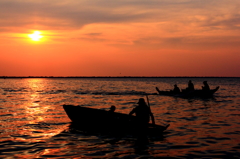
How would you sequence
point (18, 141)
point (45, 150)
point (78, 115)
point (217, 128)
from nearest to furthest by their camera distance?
point (45, 150), point (18, 141), point (217, 128), point (78, 115)

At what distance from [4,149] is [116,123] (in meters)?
6.75

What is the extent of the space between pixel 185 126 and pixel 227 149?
18.2ft

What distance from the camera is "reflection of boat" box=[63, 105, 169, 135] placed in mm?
15742

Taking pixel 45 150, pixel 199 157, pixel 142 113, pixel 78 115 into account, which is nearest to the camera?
pixel 199 157

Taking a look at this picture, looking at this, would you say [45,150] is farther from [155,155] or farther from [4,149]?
[155,155]

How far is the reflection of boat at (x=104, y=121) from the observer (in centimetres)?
1574

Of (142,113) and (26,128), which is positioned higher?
(142,113)

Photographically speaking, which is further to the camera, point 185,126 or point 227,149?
point 185,126

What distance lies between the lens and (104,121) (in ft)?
56.2

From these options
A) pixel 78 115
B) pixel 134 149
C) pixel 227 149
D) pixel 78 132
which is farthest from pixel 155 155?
pixel 78 115

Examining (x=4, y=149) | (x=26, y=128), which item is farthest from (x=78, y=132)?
(x=4, y=149)

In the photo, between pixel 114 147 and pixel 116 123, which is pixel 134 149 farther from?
pixel 116 123

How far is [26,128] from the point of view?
1689 cm

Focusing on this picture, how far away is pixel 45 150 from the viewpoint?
11.9 meters
